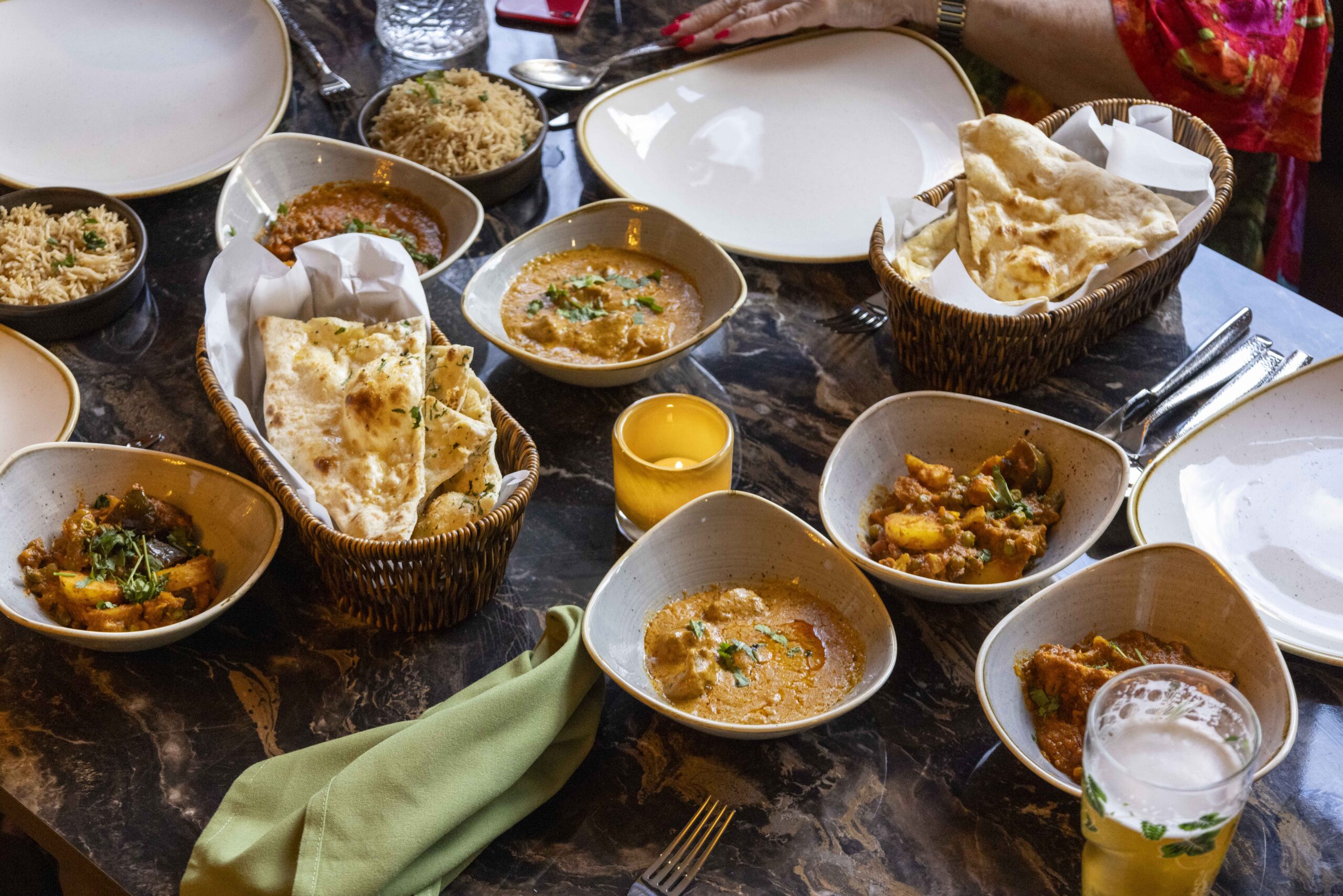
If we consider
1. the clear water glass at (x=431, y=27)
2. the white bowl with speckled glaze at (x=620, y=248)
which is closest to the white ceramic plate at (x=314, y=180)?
the white bowl with speckled glaze at (x=620, y=248)

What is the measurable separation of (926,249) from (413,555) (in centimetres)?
123

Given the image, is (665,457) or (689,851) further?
(665,457)

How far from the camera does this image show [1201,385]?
2115 mm

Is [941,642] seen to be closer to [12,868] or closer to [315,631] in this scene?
[315,631]

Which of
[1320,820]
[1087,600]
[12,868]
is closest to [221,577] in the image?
[12,868]

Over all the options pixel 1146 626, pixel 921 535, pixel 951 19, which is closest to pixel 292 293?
pixel 921 535

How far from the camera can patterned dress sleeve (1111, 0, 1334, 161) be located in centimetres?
263

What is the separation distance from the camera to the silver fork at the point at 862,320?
2.29 meters

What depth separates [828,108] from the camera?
2.89 meters

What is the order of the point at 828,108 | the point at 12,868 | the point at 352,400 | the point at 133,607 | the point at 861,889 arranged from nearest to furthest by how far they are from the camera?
the point at 861,889 < the point at 133,607 < the point at 352,400 < the point at 12,868 < the point at 828,108

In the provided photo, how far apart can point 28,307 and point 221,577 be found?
86cm

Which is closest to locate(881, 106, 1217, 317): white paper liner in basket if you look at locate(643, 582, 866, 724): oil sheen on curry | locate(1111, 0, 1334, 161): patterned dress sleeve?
locate(1111, 0, 1334, 161): patterned dress sleeve

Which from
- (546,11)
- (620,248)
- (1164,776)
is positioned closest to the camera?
(1164,776)

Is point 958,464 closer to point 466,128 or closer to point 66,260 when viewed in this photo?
point 466,128
